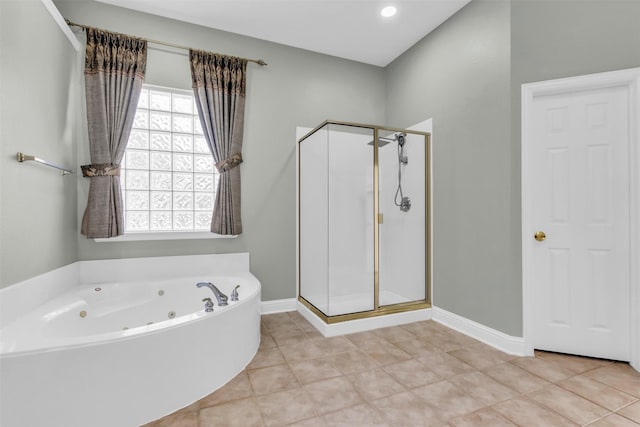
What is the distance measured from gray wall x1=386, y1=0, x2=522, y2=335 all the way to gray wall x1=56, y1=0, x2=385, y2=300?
114cm

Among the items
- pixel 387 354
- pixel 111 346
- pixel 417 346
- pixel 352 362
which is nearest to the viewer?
pixel 111 346

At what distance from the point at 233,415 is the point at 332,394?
56cm

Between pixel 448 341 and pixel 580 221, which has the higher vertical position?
pixel 580 221

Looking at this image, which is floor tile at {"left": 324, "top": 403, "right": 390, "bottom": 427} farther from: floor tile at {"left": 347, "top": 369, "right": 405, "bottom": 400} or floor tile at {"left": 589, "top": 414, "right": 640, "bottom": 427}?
floor tile at {"left": 589, "top": 414, "right": 640, "bottom": 427}

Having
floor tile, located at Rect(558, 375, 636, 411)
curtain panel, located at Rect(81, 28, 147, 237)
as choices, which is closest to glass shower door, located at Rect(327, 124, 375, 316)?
floor tile, located at Rect(558, 375, 636, 411)

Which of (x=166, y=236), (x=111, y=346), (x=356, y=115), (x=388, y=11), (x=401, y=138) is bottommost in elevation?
(x=111, y=346)

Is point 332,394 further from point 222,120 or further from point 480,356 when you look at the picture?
point 222,120

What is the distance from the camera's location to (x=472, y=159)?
2629mm

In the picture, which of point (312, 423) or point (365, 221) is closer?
point (312, 423)

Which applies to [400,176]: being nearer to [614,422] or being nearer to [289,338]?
[289,338]

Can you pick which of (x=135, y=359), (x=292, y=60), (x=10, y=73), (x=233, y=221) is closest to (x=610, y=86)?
(x=292, y=60)

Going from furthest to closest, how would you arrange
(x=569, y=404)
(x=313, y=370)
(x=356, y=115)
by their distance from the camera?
(x=356, y=115), (x=313, y=370), (x=569, y=404)

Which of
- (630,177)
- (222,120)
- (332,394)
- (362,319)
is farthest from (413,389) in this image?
(222,120)

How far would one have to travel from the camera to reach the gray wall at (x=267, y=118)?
9.45 feet
